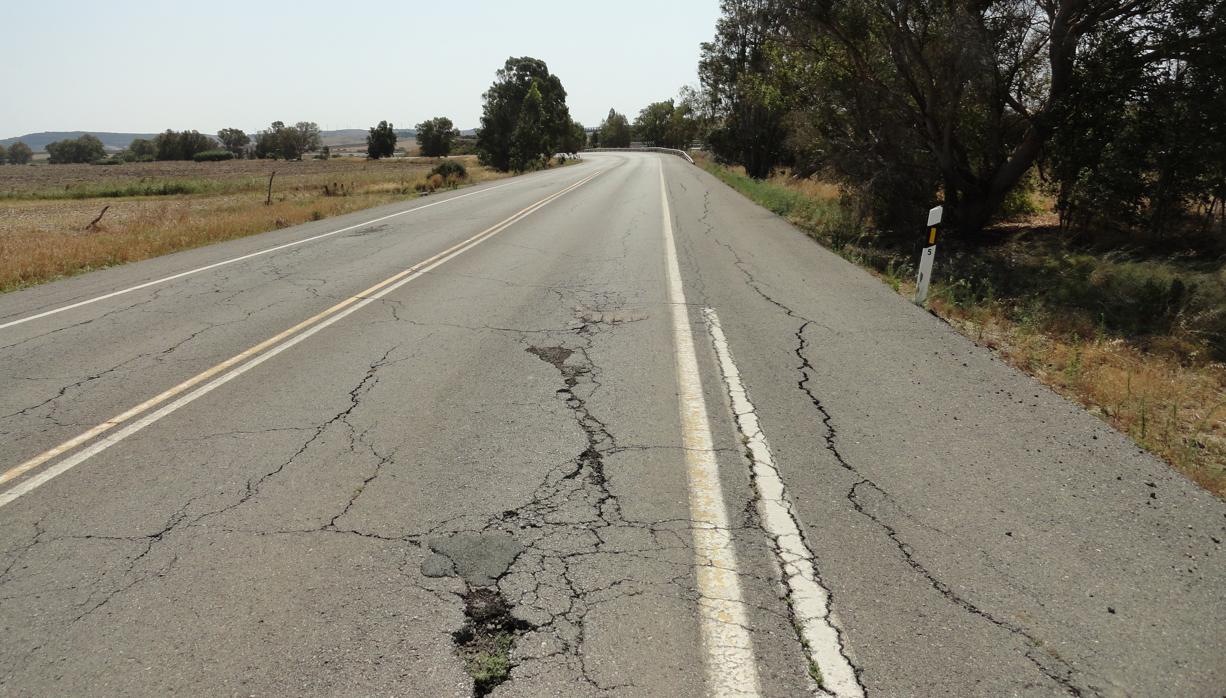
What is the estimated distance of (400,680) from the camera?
259cm

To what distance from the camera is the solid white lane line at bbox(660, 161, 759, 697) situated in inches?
103

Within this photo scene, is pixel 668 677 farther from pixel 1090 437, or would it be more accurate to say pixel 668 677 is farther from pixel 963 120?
pixel 963 120

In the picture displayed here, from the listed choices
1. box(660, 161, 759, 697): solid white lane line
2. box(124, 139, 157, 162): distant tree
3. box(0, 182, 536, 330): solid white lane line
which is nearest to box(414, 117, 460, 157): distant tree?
box(124, 139, 157, 162): distant tree

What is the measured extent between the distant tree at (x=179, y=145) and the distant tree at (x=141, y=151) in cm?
261

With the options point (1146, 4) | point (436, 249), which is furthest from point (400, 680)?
point (1146, 4)

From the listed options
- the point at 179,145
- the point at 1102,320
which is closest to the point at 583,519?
the point at 1102,320

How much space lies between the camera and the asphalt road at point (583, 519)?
2693mm

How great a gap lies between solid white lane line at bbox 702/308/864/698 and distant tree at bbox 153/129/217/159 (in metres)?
147

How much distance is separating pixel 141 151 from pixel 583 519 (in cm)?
16795

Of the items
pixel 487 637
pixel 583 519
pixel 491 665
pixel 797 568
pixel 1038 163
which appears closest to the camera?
pixel 491 665

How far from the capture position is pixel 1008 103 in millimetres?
14930

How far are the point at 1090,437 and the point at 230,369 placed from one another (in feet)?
22.3

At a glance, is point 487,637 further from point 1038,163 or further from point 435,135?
point 435,135

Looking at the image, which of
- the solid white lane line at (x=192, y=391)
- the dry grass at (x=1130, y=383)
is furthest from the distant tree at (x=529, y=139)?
the dry grass at (x=1130, y=383)
